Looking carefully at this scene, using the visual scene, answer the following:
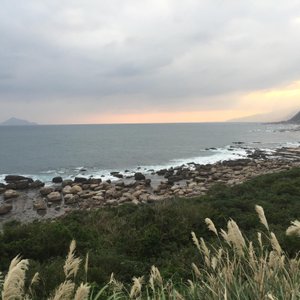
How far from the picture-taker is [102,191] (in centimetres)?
2641

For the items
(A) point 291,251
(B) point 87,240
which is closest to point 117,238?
(B) point 87,240

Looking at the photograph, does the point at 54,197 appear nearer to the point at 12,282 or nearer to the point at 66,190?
the point at 66,190

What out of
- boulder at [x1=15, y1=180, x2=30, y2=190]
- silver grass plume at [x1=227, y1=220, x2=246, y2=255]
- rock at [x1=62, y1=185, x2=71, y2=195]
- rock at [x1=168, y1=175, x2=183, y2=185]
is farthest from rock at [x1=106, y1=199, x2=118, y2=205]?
silver grass plume at [x1=227, y1=220, x2=246, y2=255]

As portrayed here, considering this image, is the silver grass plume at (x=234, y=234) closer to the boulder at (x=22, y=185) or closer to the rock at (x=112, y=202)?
the rock at (x=112, y=202)

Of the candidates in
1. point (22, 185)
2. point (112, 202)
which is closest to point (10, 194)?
point (22, 185)

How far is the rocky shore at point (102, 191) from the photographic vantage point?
22.3 meters

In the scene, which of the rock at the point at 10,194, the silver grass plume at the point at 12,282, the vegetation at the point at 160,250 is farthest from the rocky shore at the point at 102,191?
the silver grass plume at the point at 12,282

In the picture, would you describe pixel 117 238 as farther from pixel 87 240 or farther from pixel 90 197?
pixel 90 197

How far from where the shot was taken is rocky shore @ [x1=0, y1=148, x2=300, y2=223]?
73.0 feet

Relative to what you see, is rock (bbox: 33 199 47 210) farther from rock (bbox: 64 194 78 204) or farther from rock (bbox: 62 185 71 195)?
rock (bbox: 62 185 71 195)

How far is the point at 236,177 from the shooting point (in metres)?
30.4

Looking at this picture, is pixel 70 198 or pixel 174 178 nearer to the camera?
pixel 70 198

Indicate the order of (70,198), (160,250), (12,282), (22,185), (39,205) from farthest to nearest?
(22,185)
(70,198)
(39,205)
(160,250)
(12,282)

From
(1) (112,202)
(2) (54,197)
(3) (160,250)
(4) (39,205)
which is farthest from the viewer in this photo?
(2) (54,197)
